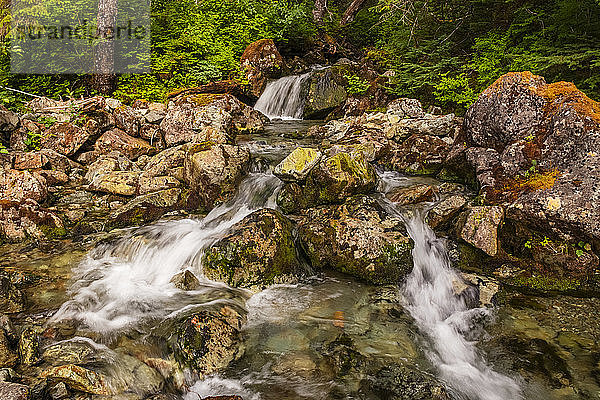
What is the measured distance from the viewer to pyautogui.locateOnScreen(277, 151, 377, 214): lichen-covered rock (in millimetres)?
6195

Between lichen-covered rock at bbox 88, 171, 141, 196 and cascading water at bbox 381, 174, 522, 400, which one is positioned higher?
lichen-covered rock at bbox 88, 171, 141, 196

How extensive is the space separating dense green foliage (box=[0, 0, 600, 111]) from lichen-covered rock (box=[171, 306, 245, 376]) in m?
7.59

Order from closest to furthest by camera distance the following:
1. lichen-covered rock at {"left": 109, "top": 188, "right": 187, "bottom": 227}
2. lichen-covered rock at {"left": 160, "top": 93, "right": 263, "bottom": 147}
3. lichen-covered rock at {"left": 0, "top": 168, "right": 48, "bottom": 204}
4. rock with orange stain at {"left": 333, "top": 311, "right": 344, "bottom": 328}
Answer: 1. rock with orange stain at {"left": 333, "top": 311, "right": 344, "bottom": 328}
2. lichen-covered rock at {"left": 0, "top": 168, "right": 48, "bottom": 204}
3. lichen-covered rock at {"left": 109, "top": 188, "right": 187, "bottom": 227}
4. lichen-covered rock at {"left": 160, "top": 93, "right": 263, "bottom": 147}

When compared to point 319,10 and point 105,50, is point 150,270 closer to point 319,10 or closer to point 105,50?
point 105,50

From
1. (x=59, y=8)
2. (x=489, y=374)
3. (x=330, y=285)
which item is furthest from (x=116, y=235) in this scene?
(x=59, y=8)

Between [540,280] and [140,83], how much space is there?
42.1 feet

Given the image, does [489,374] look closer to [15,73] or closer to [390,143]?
[390,143]

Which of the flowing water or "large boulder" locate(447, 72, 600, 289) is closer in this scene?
the flowing water

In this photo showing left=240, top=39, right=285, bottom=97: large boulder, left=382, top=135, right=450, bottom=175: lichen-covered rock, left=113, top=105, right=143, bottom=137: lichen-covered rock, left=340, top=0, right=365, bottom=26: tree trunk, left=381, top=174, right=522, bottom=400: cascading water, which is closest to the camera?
left=381, top=174, right=522, bottom=400: cascading water

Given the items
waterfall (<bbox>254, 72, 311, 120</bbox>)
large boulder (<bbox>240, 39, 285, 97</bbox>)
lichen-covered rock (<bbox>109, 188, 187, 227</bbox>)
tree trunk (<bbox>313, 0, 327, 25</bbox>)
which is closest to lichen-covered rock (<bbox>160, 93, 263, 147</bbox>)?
waterfall (<bbox>254, 72, 311, 120</bbox>)

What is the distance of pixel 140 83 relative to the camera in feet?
40.9

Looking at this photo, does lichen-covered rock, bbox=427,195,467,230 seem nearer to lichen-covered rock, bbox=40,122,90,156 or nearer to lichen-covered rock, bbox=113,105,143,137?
lichen-covered rock, bbox=113,105,143,137

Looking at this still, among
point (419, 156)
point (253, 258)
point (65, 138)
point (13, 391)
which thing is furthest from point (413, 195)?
point (65, 138)

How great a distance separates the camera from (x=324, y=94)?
12.6 m
